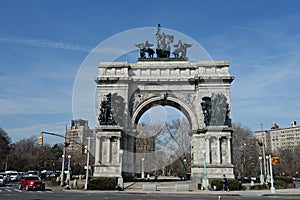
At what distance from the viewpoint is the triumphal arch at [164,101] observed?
32469 mm

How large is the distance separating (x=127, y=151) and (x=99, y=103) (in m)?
6.51

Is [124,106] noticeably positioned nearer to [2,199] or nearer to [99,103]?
[99,103]

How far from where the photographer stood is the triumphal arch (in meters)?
32.5

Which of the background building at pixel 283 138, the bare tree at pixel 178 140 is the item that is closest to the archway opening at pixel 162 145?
the bare tree at pixel 178 140

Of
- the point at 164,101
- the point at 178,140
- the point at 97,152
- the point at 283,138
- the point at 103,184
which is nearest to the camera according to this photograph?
the point at 103,184

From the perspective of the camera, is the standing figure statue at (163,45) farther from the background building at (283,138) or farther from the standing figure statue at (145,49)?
the background building at (283,138)

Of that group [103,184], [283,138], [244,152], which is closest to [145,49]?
[103,184]

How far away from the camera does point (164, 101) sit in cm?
3662

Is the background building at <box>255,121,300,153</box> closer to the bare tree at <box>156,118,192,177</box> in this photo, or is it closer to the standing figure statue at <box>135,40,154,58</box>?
the bare tree at <box>156,118,192,177</box>

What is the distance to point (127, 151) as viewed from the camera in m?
35.3

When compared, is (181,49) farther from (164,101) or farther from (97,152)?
(97,152)

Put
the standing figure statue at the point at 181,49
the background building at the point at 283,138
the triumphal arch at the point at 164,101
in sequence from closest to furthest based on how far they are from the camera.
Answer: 1. the triumphal arch at the point at 164,101
2. the standing figure statue at the point at 181,49
3. the background building at the point at 283,138

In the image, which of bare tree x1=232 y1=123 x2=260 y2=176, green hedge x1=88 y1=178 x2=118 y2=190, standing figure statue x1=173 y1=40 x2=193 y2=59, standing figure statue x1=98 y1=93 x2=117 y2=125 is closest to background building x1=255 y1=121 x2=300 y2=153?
bare tree x1=232 y1=123 x2=260 y2=176

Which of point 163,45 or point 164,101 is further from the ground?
point 163,45
